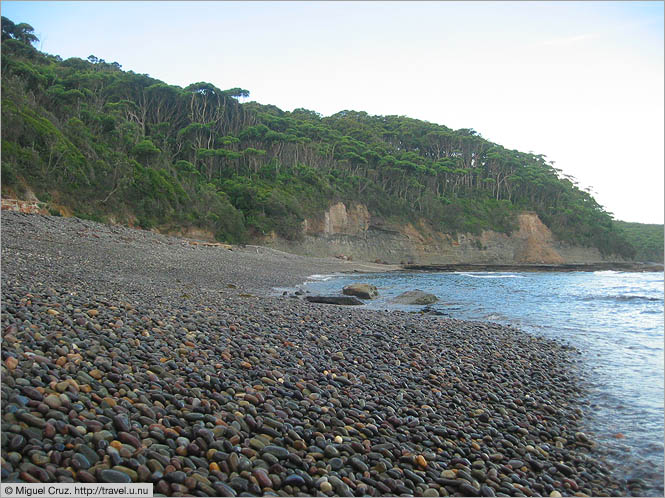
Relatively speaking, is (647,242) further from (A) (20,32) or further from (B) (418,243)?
(A) (20,32)

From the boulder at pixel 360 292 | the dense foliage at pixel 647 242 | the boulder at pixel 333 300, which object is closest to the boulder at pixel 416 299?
the boulder at pixel 360 292

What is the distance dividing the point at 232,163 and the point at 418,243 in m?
27.6

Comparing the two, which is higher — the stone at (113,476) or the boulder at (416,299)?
the stone at (113,476)

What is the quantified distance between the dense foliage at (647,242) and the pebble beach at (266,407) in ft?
284

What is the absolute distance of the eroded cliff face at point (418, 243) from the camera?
164 ft

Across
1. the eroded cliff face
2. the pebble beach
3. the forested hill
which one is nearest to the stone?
the pebble beach

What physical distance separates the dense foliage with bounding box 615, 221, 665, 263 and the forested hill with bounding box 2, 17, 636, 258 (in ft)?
28.8

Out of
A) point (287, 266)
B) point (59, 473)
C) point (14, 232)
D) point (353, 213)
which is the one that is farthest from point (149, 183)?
point (59, 473)

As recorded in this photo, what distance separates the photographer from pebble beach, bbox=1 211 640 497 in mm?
2918

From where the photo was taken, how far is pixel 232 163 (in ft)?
167

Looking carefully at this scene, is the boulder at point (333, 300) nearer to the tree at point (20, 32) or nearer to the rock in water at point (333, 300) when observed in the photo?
the rock in water at point (333, 300)

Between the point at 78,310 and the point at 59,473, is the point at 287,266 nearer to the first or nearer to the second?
the point at 78,310

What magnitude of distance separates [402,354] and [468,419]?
6.63 feet

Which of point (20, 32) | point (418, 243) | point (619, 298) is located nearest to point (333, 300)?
point (619, 298)
